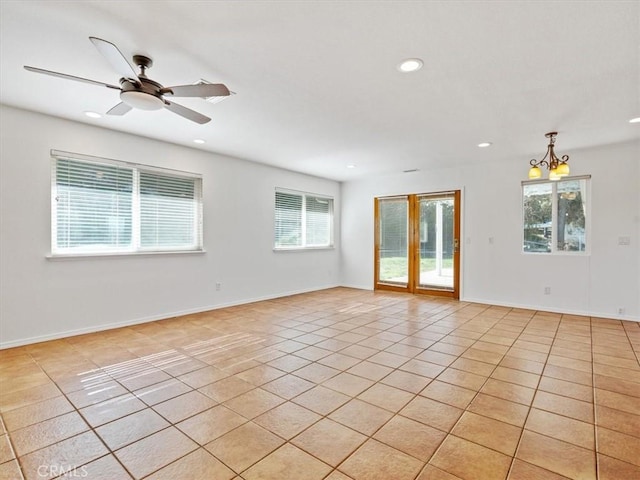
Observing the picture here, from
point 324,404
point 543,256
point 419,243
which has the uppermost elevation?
point 419,243

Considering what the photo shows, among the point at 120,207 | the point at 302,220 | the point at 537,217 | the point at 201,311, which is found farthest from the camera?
the point at 302,220

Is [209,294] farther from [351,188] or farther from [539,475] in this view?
[539,475]

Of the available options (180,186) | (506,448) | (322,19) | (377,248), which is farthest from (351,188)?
(506,448)

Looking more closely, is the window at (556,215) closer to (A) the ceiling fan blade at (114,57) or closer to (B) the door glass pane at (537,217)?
(B) the door glass pane at (537,217)

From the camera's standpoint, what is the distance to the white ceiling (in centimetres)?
198

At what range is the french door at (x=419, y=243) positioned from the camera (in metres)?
Result: 6.37

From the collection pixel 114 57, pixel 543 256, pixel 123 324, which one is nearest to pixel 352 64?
pixel 114 57

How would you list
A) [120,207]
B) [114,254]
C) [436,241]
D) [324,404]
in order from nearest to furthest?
[324,404], [114,254], [120,207], [436,241]

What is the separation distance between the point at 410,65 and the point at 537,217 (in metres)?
4.31

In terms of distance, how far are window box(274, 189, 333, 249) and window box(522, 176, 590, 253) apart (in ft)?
13.1

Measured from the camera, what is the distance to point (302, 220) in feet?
23.3

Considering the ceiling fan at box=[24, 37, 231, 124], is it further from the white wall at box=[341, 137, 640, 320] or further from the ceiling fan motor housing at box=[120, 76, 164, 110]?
the white wall at box=[341, 137, 640, 320]

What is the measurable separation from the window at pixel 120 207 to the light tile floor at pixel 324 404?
3.88 feet

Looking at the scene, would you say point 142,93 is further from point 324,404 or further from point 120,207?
point 324,404
